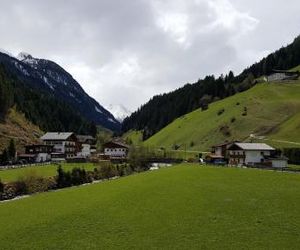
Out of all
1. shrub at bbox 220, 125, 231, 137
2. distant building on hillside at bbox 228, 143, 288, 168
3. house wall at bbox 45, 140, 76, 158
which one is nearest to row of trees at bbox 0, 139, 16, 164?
house wall at bbox 45, 140, 76, 158

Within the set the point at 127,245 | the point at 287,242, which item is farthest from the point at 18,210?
the point at 287,242

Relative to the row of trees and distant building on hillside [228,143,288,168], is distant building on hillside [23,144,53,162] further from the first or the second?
distant building on hillside [228,143,288,168]

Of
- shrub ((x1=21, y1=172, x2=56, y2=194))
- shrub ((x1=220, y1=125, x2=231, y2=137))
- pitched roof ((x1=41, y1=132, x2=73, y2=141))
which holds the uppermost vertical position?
shrub ((x1=220, y1=125, x2=231, y2=137))

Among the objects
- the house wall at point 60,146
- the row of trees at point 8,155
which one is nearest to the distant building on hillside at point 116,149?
the house wall at point 60,146

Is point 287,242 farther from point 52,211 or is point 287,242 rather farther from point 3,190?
point 3,190

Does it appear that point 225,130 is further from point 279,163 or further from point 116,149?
point 279,163

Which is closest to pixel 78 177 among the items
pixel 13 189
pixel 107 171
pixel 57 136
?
pixel 107 171

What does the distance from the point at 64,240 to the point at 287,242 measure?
58.9ft

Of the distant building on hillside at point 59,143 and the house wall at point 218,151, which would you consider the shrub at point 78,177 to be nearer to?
the house wall at point 218,151

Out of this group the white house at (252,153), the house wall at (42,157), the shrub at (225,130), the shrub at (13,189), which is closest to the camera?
the shrub at (13,189)

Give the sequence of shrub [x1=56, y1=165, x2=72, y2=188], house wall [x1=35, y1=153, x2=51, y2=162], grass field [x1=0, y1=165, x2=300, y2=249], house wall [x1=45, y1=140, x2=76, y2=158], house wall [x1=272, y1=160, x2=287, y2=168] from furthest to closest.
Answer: house wall [x1=45, y1=140, x2=76, y2=158], house wall [x1=35, y1=153, x2=51, y2=162], house wall [x1=272, y1=160, x2=287, y2=168], shrub [x1=56, y1=165, x2=72, y2=188], grass field [x1=0, y1=165, x2=300, y2=249]

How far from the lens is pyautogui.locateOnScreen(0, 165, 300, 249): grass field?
38.9 meters

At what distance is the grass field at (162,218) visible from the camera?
38938 mm

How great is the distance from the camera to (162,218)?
47.0 meters
